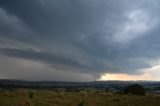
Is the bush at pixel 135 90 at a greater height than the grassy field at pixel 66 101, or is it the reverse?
the bush at pixel 135 90

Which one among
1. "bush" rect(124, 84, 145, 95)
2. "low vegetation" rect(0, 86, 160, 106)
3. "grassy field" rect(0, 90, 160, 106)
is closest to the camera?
"grassy field" rect(0, 90, 160, 106)

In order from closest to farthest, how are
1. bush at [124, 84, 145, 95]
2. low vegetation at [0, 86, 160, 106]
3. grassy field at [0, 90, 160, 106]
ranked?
grassy field at [0, 90, 160, 106] → low vegetation at [0, 86, 160, 106] → bush at [124, 84, 145, 95]

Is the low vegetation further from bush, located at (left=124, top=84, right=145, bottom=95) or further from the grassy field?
bush, located at (left=124, top=84, right=145, bottom=95)

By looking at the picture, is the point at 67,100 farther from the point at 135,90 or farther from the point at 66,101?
the point at 135,90

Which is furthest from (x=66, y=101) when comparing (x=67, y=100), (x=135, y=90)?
(x=135, y=90)

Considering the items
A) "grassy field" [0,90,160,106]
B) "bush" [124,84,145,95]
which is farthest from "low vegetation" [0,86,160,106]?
"bush" [124,84,145,95]

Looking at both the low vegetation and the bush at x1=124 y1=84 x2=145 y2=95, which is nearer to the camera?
the low vegetation

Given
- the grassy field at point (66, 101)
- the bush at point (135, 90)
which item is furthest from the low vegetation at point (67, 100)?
the bush at point (135, 90)

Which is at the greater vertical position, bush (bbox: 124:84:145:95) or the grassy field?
bush (bbox: 124:84:145:95)

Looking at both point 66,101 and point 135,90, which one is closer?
point 66,101

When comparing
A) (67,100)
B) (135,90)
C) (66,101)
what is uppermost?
(135,90)

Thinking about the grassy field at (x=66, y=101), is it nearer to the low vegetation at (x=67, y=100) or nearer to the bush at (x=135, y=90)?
the low vegetation at (x=67, y=100)

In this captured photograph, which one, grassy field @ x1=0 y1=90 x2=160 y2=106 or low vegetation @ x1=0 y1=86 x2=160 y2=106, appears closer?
grassy field @ x1=0 y1=90 x2=160 y2=106

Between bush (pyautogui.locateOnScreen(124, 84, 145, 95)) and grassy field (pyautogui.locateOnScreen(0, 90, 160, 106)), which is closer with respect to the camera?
grassy field (pyautogui.locateOnScreen(0, 90, 160, 106))
